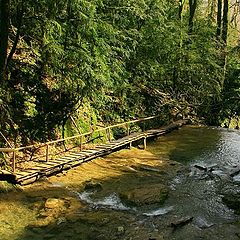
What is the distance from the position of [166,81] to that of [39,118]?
11.8 meters

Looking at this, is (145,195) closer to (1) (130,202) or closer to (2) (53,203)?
(1) (130,202)

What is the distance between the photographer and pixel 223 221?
9023 millimetres

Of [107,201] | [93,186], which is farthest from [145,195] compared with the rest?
[93,186]

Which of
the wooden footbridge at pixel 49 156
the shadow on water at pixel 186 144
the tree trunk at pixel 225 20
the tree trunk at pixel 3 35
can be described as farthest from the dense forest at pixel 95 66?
the shadow on water at pixel 186 144

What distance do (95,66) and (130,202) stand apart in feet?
18.2

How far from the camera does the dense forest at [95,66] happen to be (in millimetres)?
12227

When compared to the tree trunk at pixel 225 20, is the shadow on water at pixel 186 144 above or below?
below

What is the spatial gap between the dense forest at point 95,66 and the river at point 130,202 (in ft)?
7.65

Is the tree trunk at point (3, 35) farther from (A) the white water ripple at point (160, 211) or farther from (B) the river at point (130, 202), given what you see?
(A) the white water ripple at point (160, 211)

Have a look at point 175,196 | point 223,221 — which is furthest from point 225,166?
point 223,221

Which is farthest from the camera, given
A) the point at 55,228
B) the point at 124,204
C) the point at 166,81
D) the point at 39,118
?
the point at 166,81

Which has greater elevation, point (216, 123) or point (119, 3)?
point (119, 3)

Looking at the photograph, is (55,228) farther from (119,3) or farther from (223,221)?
(119,3)

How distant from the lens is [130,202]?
987 centimetres
